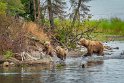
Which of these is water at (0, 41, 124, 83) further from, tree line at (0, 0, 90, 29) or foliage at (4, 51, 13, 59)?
tree line at (0, 0, 90, 29)

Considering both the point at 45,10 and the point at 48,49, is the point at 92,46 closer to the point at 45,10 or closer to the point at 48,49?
the point at 48,49

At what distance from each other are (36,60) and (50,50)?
355 centimetres

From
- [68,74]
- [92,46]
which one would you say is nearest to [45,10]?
[92,46]

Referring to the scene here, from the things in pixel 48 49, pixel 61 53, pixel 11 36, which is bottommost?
pixel 61 53

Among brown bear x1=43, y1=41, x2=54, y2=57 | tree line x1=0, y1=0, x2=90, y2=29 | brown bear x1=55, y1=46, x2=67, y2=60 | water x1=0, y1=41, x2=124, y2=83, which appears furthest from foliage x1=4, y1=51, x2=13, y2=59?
tree line x1=0, y1=0, x2=90, y2=29

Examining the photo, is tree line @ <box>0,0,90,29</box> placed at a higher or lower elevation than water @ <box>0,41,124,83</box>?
higher

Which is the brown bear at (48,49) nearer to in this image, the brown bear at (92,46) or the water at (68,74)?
the brown bear at (92,46)

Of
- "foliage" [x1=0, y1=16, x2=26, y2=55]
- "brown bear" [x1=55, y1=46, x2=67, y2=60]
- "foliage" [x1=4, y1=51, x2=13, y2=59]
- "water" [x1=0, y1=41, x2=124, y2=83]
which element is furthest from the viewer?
"brown bear" [x1=55, y1=46, x2=67, y2=60]

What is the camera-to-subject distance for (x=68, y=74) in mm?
23578

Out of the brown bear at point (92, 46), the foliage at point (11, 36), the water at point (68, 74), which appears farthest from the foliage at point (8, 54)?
the brown bear at point (92, 46)

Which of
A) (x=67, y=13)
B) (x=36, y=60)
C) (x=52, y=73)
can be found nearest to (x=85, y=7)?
(x=67, y=13)

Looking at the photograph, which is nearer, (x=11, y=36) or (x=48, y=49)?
(x=11, y=36)

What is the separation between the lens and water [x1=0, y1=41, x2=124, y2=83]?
845 inches

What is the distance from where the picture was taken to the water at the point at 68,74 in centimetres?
2145
